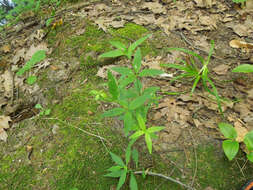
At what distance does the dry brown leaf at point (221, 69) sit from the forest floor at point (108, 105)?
1 centimetres

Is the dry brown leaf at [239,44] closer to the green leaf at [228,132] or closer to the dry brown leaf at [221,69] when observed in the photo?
the dry brown leaf at [221,69]

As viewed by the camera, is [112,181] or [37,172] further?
[37,172]

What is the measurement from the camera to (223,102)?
1824mm

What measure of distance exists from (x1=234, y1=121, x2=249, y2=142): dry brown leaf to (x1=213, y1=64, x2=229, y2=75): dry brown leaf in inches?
27.5

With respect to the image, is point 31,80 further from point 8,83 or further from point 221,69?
point 221,69

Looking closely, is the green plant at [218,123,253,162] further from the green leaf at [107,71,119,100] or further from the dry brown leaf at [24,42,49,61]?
the dry brown leaf at [24,42,49,61]

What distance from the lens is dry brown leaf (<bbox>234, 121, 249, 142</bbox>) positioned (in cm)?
154

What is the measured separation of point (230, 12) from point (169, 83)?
1.81 m

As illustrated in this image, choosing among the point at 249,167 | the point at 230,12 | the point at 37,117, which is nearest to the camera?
the point at 249,167

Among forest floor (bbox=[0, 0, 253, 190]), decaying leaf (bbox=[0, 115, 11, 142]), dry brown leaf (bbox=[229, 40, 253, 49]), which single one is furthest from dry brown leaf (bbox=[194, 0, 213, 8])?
decaying leaf (bbox=[0, 115, 11, 142])

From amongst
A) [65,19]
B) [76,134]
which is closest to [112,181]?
[76,134]

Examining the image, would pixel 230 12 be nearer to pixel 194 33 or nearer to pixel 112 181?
pixel 194 33

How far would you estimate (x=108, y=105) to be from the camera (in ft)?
6.41

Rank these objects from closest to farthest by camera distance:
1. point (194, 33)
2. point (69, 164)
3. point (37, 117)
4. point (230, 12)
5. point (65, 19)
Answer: point (69, 164) < point (37, 117) < point (194, 33) < point (230, 12) < point (65, 19)
